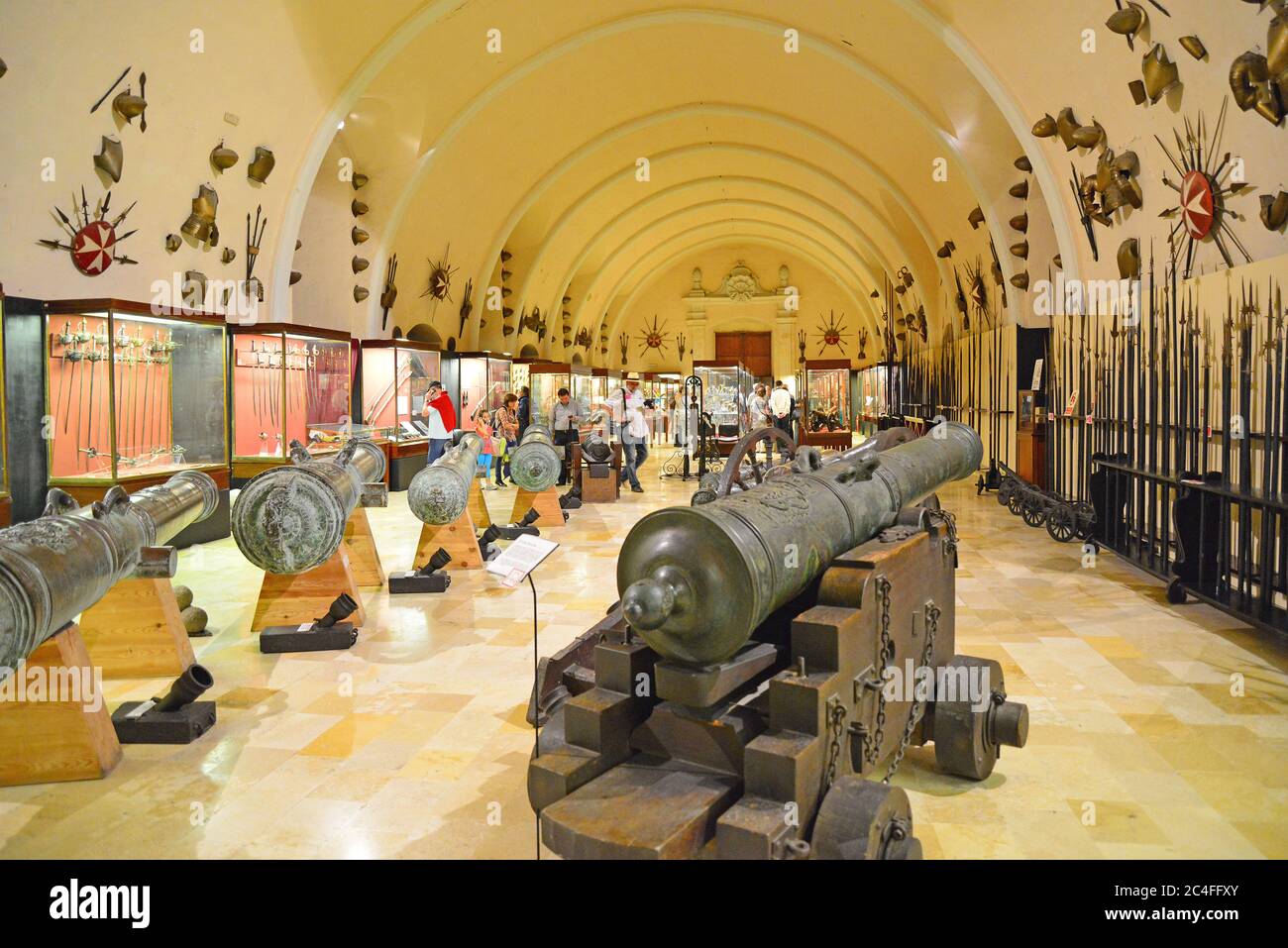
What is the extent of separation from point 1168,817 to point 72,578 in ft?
12.5

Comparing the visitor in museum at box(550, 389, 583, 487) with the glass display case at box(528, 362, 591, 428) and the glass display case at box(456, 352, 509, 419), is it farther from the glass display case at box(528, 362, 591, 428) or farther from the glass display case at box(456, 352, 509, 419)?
the glass display case at box(528, 362, 591, 428)

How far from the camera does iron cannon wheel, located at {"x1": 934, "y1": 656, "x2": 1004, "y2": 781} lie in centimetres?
321

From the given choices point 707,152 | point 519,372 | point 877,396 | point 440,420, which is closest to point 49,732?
point 440,420

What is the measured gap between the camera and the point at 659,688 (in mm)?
2357

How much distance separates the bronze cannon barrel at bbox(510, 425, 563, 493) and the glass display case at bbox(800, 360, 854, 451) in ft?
29.8

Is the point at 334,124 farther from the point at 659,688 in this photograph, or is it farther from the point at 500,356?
the point at 659,688

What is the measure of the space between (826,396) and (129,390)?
1595 cm

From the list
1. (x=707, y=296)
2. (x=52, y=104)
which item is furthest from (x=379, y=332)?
(x=707, y=296)

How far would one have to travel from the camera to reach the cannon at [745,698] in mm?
2088

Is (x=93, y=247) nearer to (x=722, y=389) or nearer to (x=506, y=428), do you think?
(x=506, y=428)

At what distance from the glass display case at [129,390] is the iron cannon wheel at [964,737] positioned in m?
7.08

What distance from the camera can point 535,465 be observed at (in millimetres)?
9828

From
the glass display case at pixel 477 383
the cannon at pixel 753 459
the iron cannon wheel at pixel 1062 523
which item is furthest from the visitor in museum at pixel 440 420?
the cannon at pixel 753 459

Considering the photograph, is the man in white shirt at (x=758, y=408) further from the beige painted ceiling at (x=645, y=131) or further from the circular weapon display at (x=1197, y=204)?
the circular weapon display at (x=1197, y=204)
